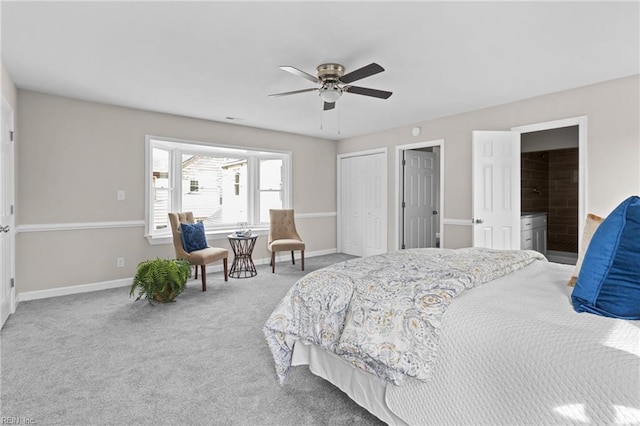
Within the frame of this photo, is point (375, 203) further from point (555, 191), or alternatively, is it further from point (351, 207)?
point (555, 191)

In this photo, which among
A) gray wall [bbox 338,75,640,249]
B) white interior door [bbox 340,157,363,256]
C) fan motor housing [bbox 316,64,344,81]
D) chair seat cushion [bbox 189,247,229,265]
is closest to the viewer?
fan motor housing [bbox 316,64,344,81]

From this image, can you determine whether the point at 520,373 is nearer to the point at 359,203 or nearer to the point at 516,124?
the point at 516,124

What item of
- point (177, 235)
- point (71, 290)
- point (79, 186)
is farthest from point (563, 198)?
point (71, 290)

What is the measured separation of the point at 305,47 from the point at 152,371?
105 inches

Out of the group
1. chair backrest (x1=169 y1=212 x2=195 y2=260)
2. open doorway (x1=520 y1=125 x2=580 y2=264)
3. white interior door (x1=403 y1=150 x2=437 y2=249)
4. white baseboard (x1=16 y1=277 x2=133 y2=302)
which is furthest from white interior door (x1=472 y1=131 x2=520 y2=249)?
white baseboard (x1=16 y1=277 x2=133 y2=302)

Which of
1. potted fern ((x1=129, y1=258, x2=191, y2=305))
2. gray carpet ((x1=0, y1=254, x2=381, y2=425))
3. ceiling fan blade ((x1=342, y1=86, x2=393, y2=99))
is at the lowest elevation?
gray carpet ((x1=0, y1=254, x2=381, y2=425))

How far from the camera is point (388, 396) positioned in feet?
4.89

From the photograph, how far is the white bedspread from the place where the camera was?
37.1 inches

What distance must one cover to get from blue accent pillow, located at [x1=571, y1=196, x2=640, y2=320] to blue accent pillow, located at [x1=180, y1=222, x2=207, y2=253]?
4.00m

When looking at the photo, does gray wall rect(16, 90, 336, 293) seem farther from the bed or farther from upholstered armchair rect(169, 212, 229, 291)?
the bed

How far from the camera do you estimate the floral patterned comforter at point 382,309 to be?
53.3 inches

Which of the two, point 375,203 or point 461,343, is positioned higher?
point 375,203

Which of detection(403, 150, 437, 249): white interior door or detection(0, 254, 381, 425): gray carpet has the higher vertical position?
detection(403, 150, 437, 249): white interior door

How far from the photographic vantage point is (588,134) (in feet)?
11.5
